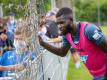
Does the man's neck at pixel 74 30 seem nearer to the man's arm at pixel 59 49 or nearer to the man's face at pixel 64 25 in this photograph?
the man's face at pixel 64 25

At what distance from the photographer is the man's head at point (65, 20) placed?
6.32 m

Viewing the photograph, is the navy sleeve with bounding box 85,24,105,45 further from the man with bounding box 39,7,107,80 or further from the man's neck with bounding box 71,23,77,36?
the man's neck with bounding box 71,23,77,36

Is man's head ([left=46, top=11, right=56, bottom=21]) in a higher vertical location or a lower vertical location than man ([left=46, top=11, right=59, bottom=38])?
higher

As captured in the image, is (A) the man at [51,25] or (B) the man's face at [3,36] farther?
(B) the man's face at [3,36]

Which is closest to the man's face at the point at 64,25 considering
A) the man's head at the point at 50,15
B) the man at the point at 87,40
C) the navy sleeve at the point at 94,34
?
the man at the point at 87,40

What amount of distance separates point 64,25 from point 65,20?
0.08m

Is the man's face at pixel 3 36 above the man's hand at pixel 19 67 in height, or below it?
below

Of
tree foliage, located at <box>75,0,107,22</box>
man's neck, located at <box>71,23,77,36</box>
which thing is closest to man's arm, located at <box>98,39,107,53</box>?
man's neck, located at <box>71,23,77,36</box>

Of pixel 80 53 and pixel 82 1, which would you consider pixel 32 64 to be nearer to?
pixel 80 53

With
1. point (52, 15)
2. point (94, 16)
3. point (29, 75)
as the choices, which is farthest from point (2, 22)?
point (94, 16)

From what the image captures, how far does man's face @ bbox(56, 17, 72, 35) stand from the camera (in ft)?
20.7

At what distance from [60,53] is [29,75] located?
908 mm

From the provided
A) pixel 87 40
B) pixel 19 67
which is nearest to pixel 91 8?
pixel 87 40

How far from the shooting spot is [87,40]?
649cm
